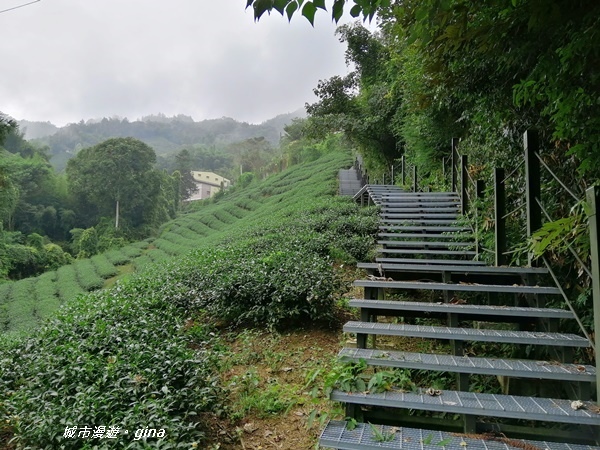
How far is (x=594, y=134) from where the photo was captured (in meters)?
2.19

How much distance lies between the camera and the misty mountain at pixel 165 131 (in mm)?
83206

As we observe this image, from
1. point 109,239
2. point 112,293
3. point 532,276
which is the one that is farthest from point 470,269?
point 109,239

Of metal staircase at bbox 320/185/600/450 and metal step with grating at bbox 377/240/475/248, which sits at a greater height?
metal step with grating at bbox 377/240/475/248

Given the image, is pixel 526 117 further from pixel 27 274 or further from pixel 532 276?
pixel 27 274

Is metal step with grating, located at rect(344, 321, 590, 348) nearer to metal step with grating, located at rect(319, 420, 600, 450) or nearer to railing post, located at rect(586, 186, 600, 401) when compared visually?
railing post, located at rect(586, 186, 600, 401)

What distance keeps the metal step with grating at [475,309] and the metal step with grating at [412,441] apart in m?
0.91

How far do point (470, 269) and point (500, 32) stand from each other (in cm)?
180

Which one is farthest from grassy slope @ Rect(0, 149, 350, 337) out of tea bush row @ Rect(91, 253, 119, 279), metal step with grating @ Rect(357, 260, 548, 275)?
metal step with grating @ Rect(357, 260, 548, 275)

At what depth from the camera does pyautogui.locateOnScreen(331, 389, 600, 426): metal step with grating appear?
1.62 metres

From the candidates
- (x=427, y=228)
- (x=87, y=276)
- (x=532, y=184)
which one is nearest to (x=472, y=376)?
(x=532, y=184)

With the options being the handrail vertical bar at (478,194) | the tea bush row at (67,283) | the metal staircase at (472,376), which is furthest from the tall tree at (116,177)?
the metal staircase at (472,376)

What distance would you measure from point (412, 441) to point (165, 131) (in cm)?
11696

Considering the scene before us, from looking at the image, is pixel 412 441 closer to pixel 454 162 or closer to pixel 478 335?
pixel 478 335

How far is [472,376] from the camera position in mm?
2674
